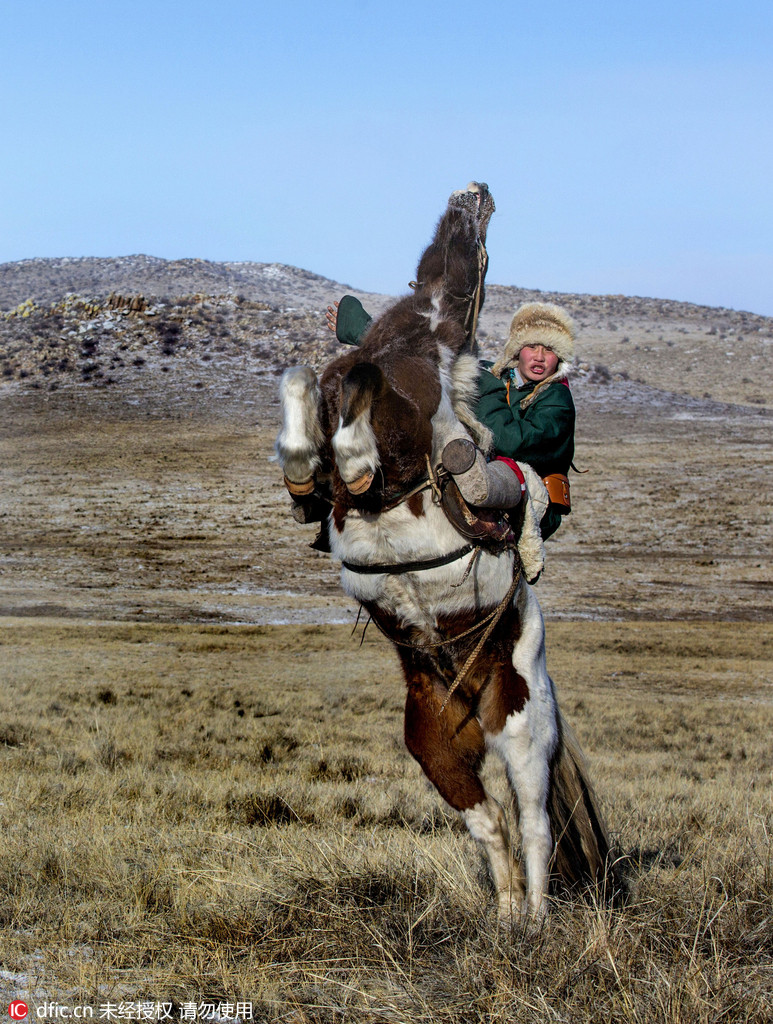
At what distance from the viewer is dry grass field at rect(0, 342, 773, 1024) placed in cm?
296

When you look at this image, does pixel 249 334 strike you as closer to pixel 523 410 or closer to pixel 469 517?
pixel 523 410

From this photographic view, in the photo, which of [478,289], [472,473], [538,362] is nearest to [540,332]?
[538,362]

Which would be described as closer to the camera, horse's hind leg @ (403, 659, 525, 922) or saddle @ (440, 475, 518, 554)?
saddle @ (440, 475, 518, 554)

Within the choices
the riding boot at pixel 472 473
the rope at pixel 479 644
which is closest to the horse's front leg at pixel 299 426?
the riding boot at pixel 472 473

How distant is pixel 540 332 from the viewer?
380cm

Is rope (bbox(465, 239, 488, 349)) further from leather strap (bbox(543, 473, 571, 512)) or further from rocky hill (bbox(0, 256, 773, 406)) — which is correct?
rocky hill (bbox(0, 256, 773, 406))

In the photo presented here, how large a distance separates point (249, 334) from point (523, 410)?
142ft

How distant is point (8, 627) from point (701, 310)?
6764cm

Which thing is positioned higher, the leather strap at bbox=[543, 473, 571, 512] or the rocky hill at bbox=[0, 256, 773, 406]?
the rocky hill at bbox=[0, 256, 773, 406]

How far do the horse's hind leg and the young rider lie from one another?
0.83 metres

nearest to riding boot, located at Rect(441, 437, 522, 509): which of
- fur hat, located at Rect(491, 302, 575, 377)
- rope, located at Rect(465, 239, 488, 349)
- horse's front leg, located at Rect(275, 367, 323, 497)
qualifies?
horse's front leg, located at Rect(275, 367, 323, 497)

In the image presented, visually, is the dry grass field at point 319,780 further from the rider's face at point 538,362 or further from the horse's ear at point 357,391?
the rider's face at point 538,362

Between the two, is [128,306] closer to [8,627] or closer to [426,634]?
[8,627]

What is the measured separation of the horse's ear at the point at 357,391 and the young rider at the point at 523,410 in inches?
13.9
